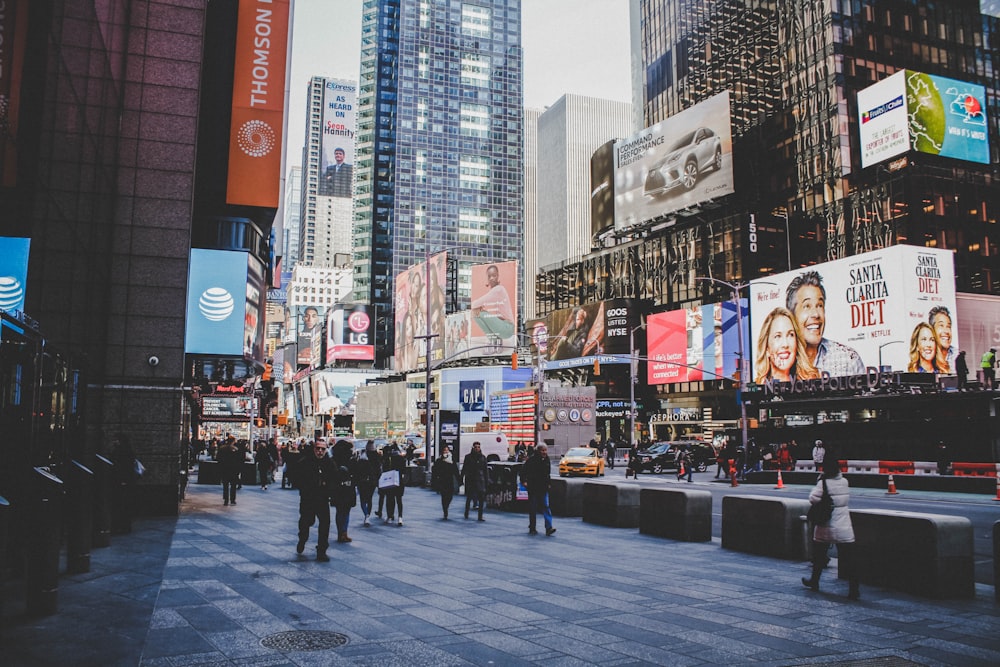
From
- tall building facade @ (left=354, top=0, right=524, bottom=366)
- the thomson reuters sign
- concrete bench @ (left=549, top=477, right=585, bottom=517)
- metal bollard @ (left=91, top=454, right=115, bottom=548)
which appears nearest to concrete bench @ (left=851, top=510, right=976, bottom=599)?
concrete bench @ (left=549, top=477, right=585, bottom=517)

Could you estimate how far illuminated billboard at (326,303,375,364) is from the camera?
134m

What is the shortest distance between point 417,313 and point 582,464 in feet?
228

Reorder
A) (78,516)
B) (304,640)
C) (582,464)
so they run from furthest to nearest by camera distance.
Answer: (582,464) < (78,516) < (304,640)

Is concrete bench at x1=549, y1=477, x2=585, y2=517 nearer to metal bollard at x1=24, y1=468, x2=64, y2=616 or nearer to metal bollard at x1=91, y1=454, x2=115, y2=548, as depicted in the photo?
metal bollard at x1=91, y1=454, x2=115, y2=548

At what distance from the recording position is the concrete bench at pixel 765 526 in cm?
1302

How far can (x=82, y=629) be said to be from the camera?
7449 millimetres

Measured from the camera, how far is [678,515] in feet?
51.1

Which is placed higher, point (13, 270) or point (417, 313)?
point (417, 313)

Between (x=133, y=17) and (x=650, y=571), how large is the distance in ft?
61.9

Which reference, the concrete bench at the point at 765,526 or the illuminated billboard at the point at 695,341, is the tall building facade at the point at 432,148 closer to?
the illuminated billboard at the point at 695,341

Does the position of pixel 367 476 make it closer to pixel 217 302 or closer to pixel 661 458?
pixel 217 302

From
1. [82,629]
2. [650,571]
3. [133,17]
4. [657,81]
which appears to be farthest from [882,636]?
[657,81]

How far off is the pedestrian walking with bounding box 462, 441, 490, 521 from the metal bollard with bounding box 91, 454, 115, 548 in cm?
861

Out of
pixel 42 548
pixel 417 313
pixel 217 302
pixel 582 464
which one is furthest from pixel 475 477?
pixel 417 313
